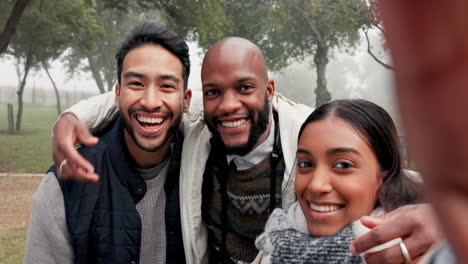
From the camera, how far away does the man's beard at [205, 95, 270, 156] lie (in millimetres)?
2639

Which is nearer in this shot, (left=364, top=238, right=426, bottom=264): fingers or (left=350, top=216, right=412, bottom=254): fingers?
(left=350, top=216, right=412, bottom=254): fingers

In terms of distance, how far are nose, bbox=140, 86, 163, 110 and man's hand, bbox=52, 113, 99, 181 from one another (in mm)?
368

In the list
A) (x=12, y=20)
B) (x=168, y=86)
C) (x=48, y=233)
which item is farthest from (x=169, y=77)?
(x=12, y=20)

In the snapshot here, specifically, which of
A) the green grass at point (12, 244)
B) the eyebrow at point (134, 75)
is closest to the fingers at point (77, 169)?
the eyebrow at point (134, 75)

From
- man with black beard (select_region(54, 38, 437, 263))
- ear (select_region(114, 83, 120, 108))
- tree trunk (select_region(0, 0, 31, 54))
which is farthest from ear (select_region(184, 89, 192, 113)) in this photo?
tree trunk (select_region(0, 0, 31, 54))

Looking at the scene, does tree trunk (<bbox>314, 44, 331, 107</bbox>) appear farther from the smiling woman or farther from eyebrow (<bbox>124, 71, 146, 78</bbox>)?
the smiling woman

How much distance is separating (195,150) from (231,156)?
9.1 inches

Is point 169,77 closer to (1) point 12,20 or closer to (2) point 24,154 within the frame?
(1) point 12,20

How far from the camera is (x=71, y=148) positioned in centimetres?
228

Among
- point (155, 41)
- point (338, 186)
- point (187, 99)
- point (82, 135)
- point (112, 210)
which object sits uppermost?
point (155, 41)

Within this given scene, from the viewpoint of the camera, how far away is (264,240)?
6.06 ft

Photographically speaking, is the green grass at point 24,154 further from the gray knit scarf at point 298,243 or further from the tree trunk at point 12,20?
the gray knit scarf at point 298,243

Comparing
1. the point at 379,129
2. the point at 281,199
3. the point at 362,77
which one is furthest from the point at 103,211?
the point at 362,77

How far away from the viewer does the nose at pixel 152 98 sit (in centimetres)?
255
